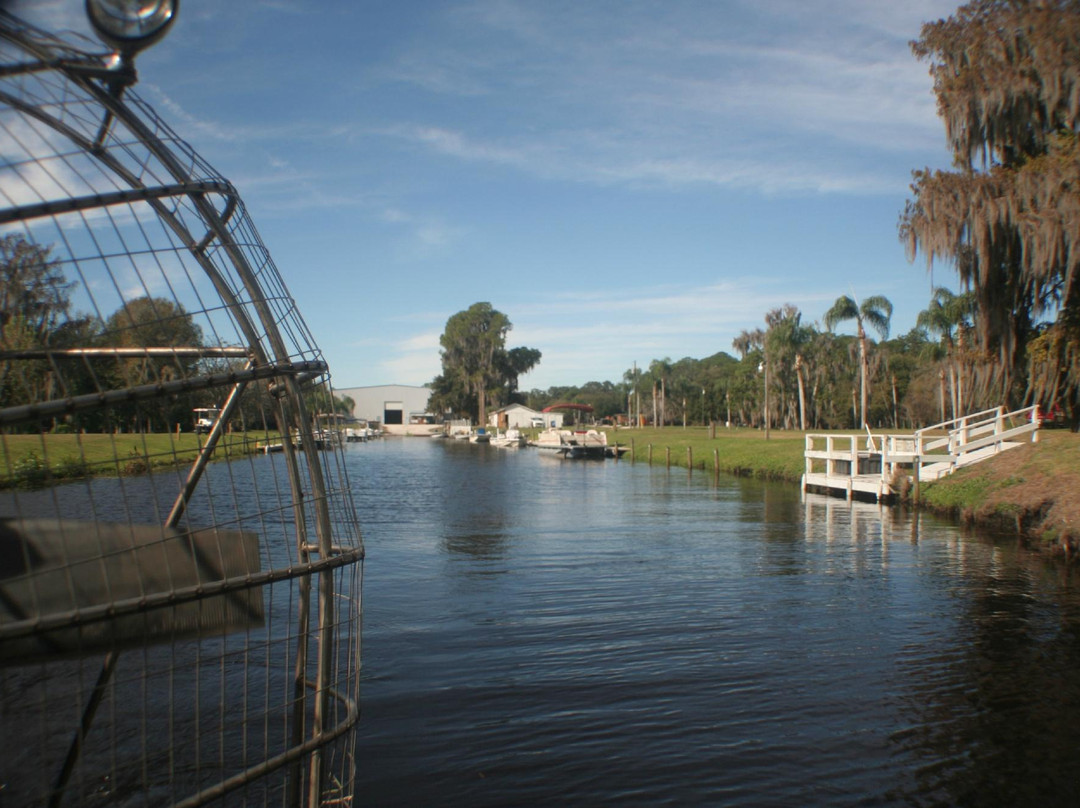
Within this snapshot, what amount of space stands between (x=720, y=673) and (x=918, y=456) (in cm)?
1704

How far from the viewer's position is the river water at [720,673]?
21.5 ft

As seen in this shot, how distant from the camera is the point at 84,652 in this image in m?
3.17

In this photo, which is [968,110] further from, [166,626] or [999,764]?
[166,626]

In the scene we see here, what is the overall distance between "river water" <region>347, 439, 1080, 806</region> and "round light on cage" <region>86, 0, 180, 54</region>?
16.6ft

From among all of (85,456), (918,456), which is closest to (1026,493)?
(918,456)

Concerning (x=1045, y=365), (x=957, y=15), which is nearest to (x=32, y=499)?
(x=1045, y=365)

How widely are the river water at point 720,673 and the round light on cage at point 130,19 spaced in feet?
16.6

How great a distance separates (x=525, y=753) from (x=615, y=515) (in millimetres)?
17731

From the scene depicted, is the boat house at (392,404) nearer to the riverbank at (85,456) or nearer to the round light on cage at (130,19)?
the riverbank at (85,456)

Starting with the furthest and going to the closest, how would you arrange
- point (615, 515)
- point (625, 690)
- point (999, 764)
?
1. point (615, 515)
2. point (625, 690)
3. point (999, 764)

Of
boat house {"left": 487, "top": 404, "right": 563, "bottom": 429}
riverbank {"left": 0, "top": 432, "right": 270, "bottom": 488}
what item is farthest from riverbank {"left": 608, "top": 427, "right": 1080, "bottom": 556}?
boat house {"left": 487, "top": 404, "right": 563, "bottom": 429}

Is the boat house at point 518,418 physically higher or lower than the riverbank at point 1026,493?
higher

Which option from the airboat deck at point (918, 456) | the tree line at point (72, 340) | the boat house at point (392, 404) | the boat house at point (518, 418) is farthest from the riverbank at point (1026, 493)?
the boat house at point (392, 404)

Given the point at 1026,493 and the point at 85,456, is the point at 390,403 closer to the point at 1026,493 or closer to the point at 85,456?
the point at 1026,493
